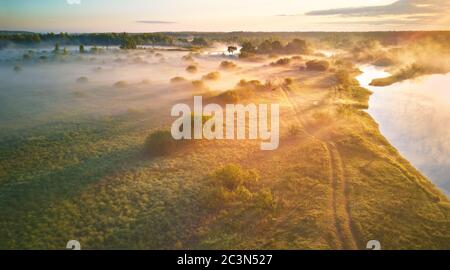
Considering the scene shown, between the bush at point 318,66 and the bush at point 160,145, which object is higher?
the bush at point 318,66

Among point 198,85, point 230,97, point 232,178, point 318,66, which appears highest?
point 318,66

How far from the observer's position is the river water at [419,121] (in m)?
23.5

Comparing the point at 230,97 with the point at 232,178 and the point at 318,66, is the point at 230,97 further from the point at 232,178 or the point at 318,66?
the point at 318,66

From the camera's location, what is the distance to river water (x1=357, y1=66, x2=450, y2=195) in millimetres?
23516

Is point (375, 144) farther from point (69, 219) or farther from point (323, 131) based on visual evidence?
point (69, 219)

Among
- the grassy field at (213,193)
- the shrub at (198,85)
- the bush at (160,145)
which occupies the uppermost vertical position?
the shrub at (198,85)

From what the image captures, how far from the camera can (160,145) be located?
2295 cm

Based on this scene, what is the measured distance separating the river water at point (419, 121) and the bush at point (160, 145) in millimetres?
16989

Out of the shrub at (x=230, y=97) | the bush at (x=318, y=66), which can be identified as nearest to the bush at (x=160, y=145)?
the shrub at (x=230, y=97)

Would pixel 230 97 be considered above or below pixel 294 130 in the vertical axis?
above

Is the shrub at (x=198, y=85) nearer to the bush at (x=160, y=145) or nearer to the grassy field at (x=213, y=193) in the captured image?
the grassy field at (x=213, y=193)

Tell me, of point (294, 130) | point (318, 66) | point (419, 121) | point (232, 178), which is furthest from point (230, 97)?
point (318, 66)

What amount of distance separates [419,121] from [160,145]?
85.0ft

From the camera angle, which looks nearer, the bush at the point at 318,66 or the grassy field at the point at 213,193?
the grassy field at the point at 213,193
